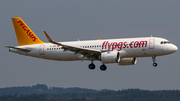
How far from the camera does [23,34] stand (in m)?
67.6

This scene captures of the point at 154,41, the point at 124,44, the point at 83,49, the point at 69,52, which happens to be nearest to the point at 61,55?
the point at 69,52

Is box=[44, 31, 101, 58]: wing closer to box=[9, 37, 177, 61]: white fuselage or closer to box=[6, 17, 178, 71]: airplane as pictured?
box=[6, 17, 178, 71]: airplane

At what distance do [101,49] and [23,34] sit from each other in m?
18.3

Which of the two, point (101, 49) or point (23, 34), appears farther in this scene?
point (23, 34)

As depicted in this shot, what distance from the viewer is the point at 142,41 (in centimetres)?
5684

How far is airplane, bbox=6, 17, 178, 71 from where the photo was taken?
2215 inches

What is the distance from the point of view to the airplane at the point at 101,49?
56.2 metres

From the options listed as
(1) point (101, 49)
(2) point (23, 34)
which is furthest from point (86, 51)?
(2) point (23, 34)

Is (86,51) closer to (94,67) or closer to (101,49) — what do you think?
(101,49)

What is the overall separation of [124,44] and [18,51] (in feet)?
70.6

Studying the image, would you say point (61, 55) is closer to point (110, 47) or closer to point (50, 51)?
point (50, 51)

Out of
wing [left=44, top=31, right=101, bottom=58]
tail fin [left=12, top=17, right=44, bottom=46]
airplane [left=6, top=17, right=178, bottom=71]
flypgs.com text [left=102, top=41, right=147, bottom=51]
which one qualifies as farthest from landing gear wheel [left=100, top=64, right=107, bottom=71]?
tail fin [left=12, top=17, right=44, bottom=46]

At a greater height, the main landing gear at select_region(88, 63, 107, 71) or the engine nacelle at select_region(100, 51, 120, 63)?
the engine nacelle at select_region(100, 51, 120, 63)

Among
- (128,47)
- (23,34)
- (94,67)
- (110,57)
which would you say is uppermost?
(23,34)
